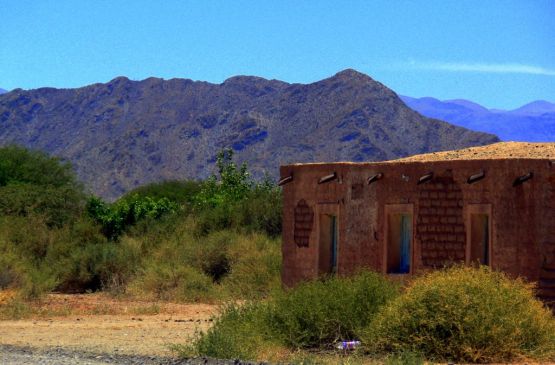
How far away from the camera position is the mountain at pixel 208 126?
104688 mm

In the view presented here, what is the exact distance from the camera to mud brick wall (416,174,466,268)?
66.7 ft

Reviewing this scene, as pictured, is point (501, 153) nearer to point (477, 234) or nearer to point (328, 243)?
point (477, 234)

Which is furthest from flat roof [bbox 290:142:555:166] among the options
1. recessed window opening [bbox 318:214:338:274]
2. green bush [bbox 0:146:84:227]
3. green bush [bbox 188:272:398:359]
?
green bush [bbox 0:146:84:227]

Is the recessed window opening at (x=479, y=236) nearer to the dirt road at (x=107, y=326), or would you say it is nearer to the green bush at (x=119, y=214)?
the dirt road at (x=107, y=326)

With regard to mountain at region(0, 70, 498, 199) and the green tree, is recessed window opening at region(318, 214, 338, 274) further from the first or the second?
mountain at region(0, 70, 498, 199)

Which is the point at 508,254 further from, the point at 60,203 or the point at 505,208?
the point at 60,203

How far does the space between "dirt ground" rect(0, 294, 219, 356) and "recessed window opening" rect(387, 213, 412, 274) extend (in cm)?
407

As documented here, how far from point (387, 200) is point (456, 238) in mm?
1993

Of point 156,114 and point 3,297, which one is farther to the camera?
point 156,114

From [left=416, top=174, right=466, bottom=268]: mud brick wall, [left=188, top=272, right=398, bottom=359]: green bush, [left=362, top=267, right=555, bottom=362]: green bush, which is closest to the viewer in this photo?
[left=362, top=267, right=555, bottom=362]: green bush

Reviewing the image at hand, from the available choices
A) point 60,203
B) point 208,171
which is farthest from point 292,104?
point 60,203

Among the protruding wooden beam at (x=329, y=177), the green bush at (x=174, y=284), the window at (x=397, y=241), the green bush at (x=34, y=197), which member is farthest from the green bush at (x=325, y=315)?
the green bush at (x=34, y=197)

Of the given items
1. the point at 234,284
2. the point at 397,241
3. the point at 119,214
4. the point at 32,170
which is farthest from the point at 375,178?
the point at 32,170

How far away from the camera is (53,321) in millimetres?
24125
